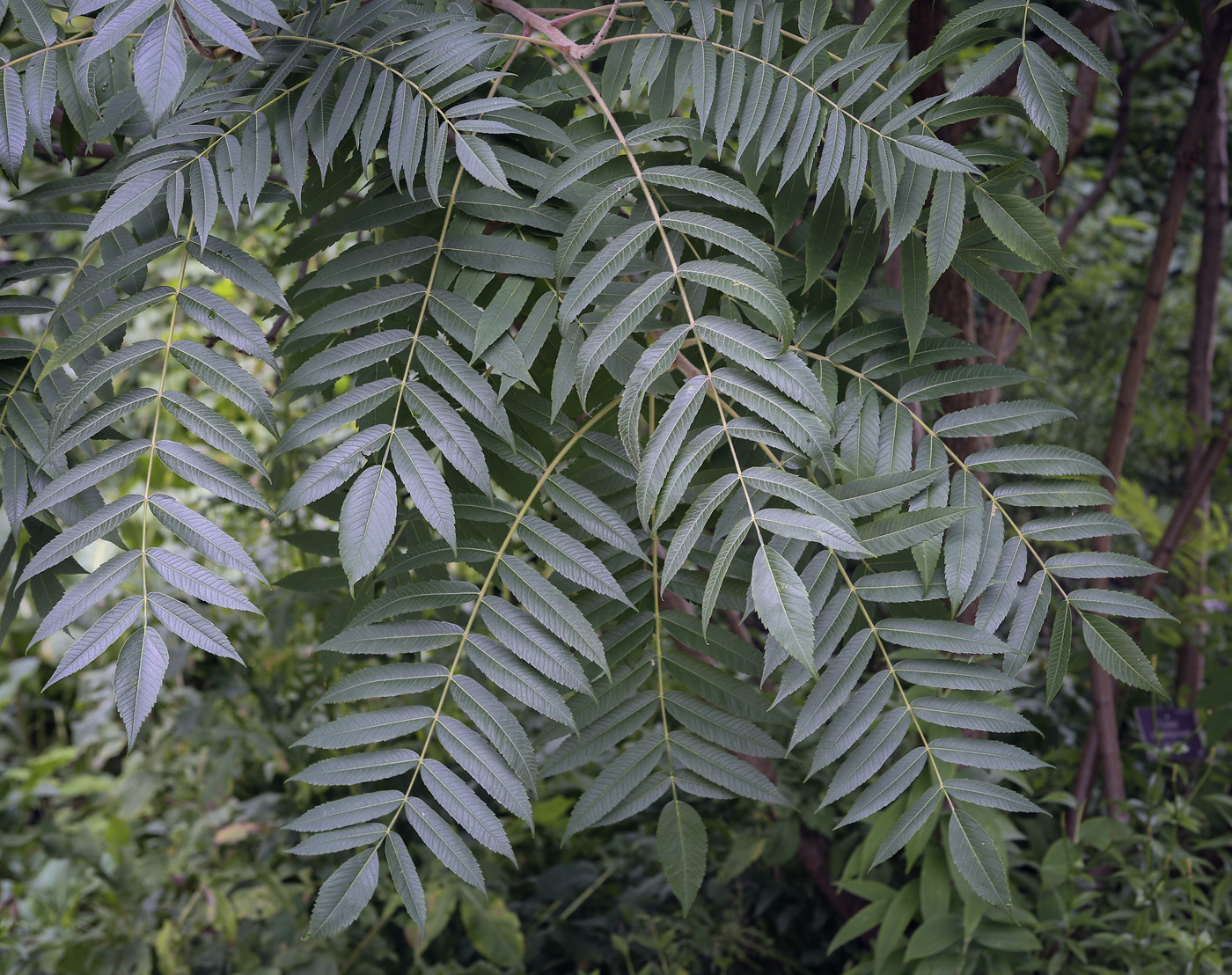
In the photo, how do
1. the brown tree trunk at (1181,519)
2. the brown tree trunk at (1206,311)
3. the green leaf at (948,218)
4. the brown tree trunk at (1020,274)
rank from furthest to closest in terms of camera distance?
1. the brown tree trunk at (1206,311)
2. the brown tree trunk at (1181,519)
3. the brown tree trunk at (1020,274)
4. the green leaf at (948,218)

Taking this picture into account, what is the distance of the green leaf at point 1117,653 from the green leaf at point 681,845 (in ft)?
1.15

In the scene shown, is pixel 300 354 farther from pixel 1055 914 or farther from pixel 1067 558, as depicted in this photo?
pixel 1055 914

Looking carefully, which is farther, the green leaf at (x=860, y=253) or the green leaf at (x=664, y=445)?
the green leaf at (x=860, y=253)

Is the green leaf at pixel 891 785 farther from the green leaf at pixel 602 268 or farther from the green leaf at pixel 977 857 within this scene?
the green leaf at pixel 602 268

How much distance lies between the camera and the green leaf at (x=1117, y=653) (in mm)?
694

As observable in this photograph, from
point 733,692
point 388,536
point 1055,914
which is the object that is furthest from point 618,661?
point 1055,914

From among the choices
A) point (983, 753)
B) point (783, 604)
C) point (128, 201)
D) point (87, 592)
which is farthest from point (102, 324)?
point (983, 753)

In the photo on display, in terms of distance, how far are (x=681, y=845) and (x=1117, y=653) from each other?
0.39 m

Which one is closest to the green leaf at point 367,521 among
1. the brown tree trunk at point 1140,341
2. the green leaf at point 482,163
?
the green leaf at point 482,163

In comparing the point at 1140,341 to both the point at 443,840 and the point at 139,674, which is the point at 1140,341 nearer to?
the point at 443,840

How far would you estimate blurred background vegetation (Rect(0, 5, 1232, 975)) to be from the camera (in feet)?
4.12

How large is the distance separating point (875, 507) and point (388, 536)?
1.20 feet

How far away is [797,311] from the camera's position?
817mm

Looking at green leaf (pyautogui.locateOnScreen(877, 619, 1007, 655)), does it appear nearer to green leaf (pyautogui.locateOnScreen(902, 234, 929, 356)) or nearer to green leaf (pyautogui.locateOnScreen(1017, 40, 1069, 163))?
green leaf (pyautogui.locateOnScreen(902, 234, 929, 356))
